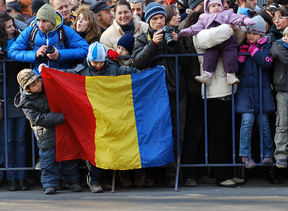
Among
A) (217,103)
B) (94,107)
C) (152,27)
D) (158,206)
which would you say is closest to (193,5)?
(152,27)

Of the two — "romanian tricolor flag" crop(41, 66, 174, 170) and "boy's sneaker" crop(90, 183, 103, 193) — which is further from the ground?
"romanian tricolor flag" crop(41, 66, 174, 170)

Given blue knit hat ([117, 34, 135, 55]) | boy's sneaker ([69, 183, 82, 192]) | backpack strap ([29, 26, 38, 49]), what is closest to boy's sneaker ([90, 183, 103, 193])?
boy's sneaker ([69, 183, 82, 192])

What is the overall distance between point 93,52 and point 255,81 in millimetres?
2065

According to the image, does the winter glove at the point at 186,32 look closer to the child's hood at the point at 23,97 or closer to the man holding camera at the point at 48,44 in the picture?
the man holding camera at the point at 48,44

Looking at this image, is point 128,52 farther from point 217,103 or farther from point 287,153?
point 287,153

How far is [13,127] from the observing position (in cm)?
702

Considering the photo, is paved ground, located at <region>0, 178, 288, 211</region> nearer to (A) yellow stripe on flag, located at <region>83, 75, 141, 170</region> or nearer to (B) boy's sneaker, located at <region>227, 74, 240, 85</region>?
(A) yellow stripe on flag, located at <region>83, 75, 141, 170</region>

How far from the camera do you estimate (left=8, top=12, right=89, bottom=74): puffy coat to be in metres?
6.75

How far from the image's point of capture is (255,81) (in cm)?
664

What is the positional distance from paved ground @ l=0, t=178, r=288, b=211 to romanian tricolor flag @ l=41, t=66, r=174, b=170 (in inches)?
15.8

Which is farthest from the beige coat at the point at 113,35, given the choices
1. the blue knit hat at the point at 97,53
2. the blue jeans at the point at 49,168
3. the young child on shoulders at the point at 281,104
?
the young child on shoulders at the point at 281,104

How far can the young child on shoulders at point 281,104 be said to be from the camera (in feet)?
21.5

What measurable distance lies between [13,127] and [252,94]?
316cm

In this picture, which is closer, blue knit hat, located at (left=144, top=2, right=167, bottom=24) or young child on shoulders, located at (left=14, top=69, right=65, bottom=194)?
young child on shoulders, located at (left=14, top=69, right=65, bottom=194)
